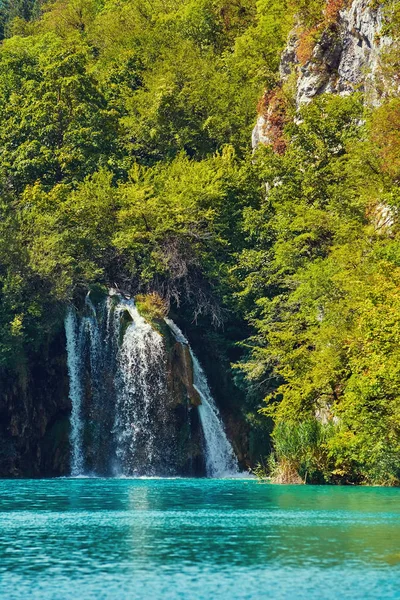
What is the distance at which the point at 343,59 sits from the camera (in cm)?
6216

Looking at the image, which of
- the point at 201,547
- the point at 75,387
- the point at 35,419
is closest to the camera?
the point at 201,547

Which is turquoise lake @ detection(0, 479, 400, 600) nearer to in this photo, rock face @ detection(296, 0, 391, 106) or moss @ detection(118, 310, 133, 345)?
moss @ detection(118, 310, 133, 345)

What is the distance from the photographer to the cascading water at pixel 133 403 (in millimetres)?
51531

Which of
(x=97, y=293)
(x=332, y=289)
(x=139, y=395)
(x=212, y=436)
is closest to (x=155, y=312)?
(x=97, y=293)

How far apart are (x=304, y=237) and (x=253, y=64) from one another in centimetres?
2528

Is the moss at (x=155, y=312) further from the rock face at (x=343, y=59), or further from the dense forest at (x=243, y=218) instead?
the rock face at (x=343, y=59)

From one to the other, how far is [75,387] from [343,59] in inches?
957

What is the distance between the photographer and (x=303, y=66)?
65125 mm

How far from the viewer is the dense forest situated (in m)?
39.5

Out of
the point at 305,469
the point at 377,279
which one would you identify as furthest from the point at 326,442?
the point at 377,279

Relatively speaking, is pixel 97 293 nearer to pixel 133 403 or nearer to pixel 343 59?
pixel 133 403

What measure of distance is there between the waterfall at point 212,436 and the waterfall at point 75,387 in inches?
185

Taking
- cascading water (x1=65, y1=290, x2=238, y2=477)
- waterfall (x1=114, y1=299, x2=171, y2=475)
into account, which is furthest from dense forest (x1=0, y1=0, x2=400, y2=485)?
waterfall (x1=114, y1=299, x2=171, y2=475)

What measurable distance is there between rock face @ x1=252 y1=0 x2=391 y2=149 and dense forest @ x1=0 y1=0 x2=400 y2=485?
0.56m
